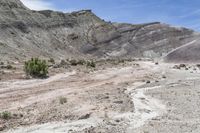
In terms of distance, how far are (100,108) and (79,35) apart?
87.9 meters

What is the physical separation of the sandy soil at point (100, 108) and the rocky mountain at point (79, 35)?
4564 centimetres

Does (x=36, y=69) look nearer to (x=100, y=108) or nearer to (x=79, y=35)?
(x=100, y=108)

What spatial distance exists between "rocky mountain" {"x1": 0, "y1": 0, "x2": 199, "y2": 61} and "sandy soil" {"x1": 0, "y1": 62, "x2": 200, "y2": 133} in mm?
45644

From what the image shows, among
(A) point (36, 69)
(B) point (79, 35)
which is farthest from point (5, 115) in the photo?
(B) point (79, 35)

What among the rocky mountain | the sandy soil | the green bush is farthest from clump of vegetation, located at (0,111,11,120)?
the rocky mountain

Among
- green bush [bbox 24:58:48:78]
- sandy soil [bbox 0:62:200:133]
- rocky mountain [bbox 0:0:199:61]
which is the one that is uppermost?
rocky mountain [bbox 0:0:199:61]

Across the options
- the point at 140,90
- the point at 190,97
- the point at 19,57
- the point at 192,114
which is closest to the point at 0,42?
the point at 19,57

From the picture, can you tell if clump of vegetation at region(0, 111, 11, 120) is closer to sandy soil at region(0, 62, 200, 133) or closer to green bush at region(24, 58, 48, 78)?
sandy soil at region(0, 62, 200, 133)

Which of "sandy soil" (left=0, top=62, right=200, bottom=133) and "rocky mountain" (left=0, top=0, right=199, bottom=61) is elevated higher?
"rocky mountain" (left=0, top=0, right=199, bottom=61)

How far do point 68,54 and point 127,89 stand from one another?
63.7m

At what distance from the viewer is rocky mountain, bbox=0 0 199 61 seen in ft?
279

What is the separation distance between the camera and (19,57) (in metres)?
67.6

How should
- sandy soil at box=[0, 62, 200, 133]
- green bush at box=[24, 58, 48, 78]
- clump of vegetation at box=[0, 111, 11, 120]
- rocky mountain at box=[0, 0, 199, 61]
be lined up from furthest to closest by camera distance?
rocky mountain at box=[0, 0, 199, 61] < green bush at box=[24, 58, 48, 78] < clump of vegetation at box=[0, 111, 11, 120] < sandy soil at box=[0, 62, 200, 133]

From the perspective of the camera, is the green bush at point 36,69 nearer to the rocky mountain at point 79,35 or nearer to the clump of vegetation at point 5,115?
the clump of vegetation at point 5,115
